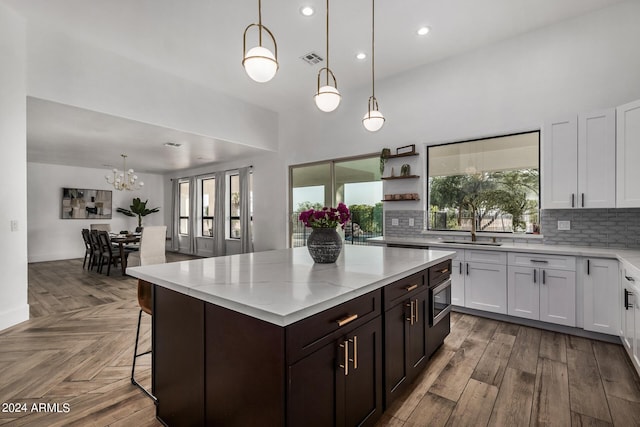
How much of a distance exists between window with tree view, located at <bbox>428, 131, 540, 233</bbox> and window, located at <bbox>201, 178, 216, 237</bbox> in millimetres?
6342

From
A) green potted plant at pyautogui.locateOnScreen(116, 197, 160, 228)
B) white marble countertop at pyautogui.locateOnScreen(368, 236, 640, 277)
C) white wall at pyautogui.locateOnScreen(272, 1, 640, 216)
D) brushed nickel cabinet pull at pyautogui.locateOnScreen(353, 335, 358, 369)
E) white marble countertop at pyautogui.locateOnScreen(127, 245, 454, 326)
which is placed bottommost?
brushed nickel cabinet pull at pyautogui.locateOnScreen(353, 335, 358, 369)

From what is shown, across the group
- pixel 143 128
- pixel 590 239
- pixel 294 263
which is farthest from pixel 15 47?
pixel 590 239

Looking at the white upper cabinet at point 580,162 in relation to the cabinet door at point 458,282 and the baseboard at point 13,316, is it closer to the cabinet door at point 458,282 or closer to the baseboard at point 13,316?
the cabinet door at point 458,282

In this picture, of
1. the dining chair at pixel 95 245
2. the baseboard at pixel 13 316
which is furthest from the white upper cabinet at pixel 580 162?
the dining chair at pixel 95 245

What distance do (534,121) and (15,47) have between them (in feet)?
19.2

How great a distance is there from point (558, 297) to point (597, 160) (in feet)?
4.63

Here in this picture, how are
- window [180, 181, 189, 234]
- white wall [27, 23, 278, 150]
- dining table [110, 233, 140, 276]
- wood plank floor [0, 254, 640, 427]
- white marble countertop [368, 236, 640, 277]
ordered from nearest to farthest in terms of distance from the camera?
wood plank floor [0, 254, 640, 427] < white marble countertop [368, 236, 640, 277] < white wall [27, 23, 278, 150] < dining table [110, 233, 140, 276] < window [180, 181, 189, 234]

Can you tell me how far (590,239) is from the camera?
3.31m

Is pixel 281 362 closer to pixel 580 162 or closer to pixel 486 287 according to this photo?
pixel 486 287

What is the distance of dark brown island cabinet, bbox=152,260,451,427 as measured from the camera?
3.73ft

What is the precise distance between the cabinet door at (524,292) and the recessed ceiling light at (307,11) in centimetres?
347

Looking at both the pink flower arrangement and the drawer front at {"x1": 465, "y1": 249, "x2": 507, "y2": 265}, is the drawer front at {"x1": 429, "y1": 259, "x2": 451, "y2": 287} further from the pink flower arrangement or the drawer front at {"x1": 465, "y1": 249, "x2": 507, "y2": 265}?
the drawer front at {"x1": 465, "y1": 249, "x2": 507, "y2": 265}

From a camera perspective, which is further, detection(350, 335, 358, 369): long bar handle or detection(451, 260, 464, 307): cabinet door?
detection(451, 260, 464, 307): cabinet door

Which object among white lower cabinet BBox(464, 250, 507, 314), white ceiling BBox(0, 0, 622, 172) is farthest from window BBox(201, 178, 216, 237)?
white lower cabinet BBox(464, 250, 507, 314)
